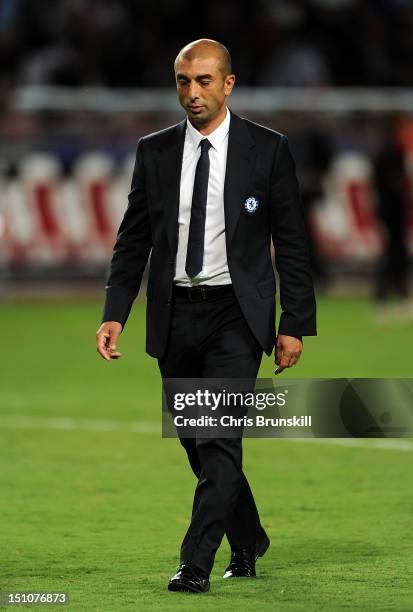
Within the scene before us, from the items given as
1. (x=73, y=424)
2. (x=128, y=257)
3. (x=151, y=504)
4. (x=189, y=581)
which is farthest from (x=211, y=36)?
(x=189, y=581)

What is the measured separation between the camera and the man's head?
6.67 meters

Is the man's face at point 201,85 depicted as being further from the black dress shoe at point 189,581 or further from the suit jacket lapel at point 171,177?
the black dress shoe at point 189,581

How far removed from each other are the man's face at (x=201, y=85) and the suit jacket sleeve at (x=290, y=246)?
36 centimetres

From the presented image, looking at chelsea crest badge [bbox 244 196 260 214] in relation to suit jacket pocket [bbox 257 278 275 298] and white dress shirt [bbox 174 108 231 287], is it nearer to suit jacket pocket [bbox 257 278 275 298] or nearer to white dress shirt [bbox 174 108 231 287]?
white dress shirt [bbox 174 108 231 287]

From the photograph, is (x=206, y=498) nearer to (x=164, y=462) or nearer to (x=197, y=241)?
(x=197, y=241)

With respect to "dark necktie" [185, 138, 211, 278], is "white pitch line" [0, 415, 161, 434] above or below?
below

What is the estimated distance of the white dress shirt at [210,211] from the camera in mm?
6805

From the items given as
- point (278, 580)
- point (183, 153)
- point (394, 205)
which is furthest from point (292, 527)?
point (394, 205)

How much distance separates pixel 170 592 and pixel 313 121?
18609 millimetres

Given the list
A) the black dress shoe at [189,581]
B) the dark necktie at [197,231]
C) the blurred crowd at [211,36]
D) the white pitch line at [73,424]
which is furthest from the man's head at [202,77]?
the blurred crowd at [211,36]

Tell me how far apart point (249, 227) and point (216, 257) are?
0.19m

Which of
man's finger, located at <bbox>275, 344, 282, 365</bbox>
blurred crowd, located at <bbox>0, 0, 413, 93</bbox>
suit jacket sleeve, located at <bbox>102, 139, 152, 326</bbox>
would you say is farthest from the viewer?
blurred crowd, located at <bbox>0, 0, 413, 93</bbox>

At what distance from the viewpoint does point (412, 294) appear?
79.4 ft

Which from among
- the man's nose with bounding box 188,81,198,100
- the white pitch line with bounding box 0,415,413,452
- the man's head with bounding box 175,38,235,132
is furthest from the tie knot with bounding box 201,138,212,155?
the white pitch line with bounding box 0,415,413,452
